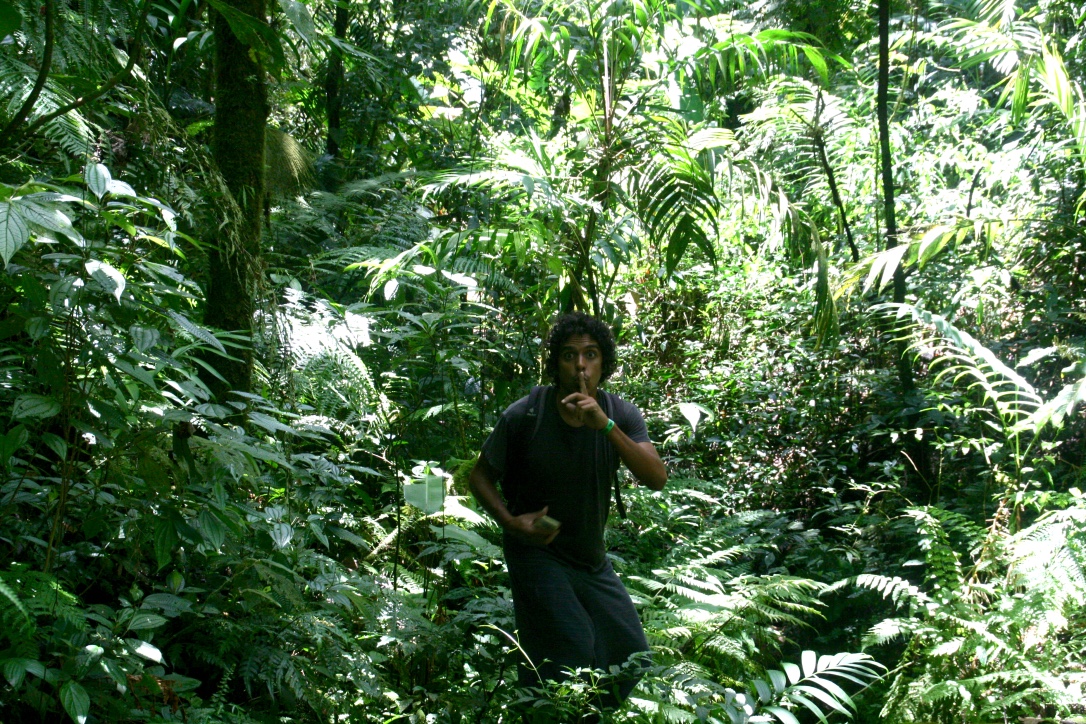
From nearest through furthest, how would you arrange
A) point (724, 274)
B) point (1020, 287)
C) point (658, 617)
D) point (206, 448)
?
1. point (206, 448)
2. point (658, 617)
3. point (1020, 287)
4. point (724, 274)

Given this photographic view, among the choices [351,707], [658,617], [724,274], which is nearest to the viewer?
[351,707]

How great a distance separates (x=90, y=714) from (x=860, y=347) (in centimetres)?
547

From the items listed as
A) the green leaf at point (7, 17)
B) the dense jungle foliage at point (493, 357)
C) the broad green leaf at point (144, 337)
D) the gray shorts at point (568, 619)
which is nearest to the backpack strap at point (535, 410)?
the gray shorts at point (568, 619)

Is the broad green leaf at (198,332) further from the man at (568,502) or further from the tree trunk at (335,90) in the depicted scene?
the tree trunk at (335,90)

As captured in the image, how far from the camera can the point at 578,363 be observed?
3.27 metres

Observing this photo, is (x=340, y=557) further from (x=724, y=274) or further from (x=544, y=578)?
(x=724, y=274)

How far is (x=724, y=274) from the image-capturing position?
22.5 ft

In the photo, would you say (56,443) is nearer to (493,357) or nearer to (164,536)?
(164,536)

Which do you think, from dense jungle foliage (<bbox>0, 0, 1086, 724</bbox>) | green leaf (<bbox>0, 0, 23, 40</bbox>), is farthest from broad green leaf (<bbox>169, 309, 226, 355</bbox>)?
green leaf (<bbox>0, 0, 23, 40</bbox>)

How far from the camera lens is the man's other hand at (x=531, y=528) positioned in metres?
2.96

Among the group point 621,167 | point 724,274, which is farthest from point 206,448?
point 724,274

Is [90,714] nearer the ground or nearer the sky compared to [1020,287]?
nearer the ground

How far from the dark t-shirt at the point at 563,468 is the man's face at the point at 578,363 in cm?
8

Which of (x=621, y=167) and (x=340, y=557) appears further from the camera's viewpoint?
(x=621, y=167)
